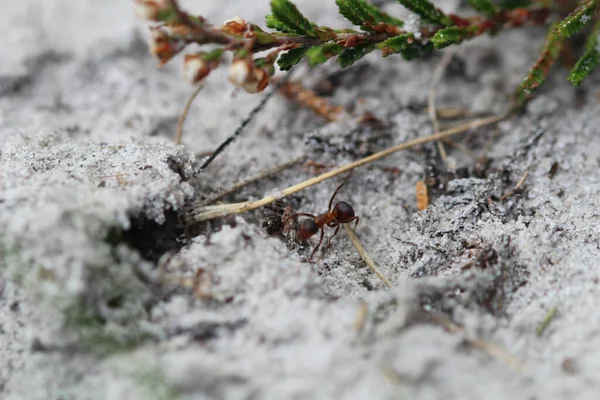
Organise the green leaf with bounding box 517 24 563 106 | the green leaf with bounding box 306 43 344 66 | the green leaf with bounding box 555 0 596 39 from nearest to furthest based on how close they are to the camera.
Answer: the green leaf with bounding box 306 43 344 66
the green leaf with bounding box 555 0 596 39
the green leaf with bounding box 517 24 563 106

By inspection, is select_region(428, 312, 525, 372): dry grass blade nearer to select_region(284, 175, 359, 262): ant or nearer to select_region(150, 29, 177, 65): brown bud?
select_region(284, 175, 359, 262): ant

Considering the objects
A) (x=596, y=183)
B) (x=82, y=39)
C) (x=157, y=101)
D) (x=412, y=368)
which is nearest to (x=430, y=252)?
(x=412, y=368)

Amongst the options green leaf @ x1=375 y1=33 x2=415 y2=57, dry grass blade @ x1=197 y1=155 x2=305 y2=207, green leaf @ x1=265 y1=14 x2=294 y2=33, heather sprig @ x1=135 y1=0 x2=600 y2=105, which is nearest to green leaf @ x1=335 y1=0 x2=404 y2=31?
heather sprig @ x1=135 y1=0 x2=600 y2=105

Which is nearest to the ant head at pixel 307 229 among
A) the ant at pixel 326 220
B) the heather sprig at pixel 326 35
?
the ant at pixel 326 220

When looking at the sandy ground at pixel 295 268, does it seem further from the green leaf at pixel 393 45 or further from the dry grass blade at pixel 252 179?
the green leaf at pixel 393 45

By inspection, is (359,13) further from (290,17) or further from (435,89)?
(435,89)
